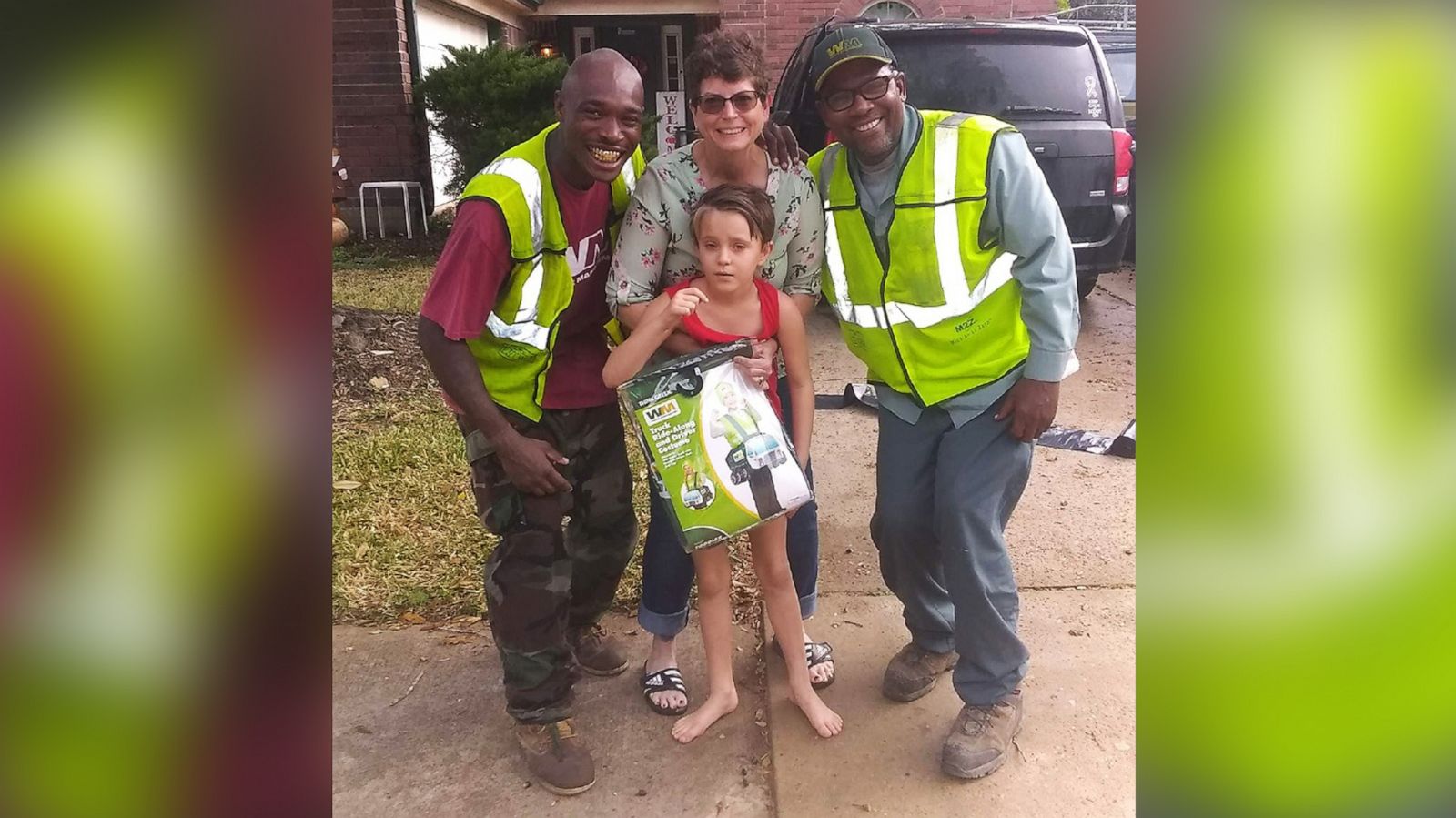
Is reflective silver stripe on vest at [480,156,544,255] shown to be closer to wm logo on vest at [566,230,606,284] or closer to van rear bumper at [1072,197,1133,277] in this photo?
wm logo on vest at [566,230,606,284]

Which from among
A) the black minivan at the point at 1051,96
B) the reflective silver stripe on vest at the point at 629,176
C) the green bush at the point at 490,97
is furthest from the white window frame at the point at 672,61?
the reflective silver stripe on vest at the point at 629,176

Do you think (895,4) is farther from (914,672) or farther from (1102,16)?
(914,672)

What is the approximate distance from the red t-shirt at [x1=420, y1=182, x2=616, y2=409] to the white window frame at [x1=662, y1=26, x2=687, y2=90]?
1462 cm

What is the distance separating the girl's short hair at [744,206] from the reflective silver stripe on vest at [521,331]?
43 centimetres

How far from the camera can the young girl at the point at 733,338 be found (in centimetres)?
228

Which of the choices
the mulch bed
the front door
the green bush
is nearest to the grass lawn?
the mulch bed

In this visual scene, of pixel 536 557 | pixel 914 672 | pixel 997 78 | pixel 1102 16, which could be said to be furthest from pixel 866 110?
pixel 1102 16

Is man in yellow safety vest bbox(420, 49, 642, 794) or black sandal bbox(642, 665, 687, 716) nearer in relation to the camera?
man in yellow safety vest bbox(420, 49, 642, 794)

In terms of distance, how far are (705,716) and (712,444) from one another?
0.87m

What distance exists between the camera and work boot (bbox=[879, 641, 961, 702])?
2.85 meters

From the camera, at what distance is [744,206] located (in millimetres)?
2254
